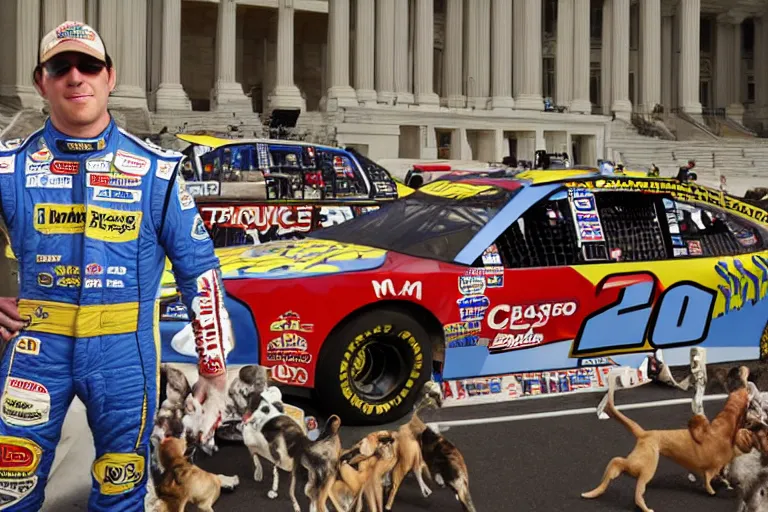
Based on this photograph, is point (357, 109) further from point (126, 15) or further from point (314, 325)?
point (314, 325)

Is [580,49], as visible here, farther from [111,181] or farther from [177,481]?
[111,181]

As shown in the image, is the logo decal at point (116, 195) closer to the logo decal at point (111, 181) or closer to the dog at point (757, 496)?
the logo decal at point (111, 181)

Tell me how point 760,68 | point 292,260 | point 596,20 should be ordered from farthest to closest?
1. point 760,68
2. point 596,20
3. point 292,260

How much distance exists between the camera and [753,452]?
176 inches

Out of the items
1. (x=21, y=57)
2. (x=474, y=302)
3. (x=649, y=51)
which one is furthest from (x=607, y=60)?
(x=474, y=302)

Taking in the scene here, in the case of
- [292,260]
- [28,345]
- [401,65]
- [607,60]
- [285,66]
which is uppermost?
[607,60]

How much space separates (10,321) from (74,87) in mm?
751

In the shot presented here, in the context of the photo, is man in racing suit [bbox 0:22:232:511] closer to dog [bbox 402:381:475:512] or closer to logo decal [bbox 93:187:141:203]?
logo decal [bbox 93:187:141:203]

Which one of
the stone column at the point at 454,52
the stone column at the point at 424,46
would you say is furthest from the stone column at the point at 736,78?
the stone column at the point at 424,46

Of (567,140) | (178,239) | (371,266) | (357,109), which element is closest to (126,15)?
(357,109)

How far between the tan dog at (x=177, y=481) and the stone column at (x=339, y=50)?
116 ft

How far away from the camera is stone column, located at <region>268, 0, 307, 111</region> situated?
38.4 m

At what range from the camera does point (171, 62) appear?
36.1 m

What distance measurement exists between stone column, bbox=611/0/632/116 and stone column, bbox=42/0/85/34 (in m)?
27.6
